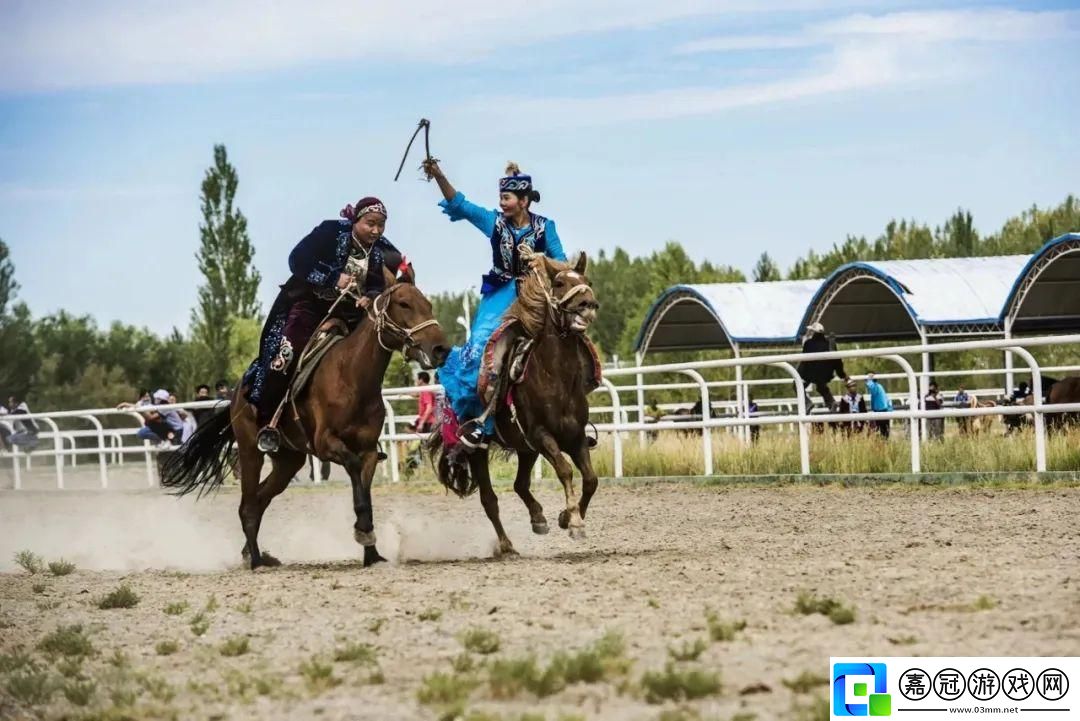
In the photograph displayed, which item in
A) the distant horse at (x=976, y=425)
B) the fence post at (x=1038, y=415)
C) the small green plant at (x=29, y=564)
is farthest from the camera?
the distant horse at (x=976, y=425)

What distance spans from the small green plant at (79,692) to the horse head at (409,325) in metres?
4.91

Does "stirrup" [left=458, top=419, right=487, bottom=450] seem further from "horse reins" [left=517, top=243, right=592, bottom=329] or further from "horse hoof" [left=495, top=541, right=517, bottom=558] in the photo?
"horse reins" [left=517, top=243, right=592, bottom=329]

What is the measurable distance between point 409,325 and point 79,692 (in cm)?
529

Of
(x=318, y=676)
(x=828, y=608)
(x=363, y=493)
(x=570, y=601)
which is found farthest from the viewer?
(x=363, y=493)

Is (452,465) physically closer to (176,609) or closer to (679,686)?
(176,609)

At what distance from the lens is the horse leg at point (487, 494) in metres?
12.7

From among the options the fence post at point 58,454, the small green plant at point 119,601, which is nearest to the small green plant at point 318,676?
the small green plant at point 119,601

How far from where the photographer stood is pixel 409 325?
1210 cm

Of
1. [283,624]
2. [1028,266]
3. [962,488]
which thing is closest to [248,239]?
[1028,266]

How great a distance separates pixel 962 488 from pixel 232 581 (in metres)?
7.05

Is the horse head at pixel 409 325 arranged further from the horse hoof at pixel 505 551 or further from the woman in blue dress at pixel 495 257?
the horse hoof at pixel 505 551

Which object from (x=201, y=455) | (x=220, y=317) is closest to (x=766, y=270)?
(x=220, y=317)

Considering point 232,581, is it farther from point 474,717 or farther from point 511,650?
point 474,717

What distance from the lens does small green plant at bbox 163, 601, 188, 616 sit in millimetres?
9797
